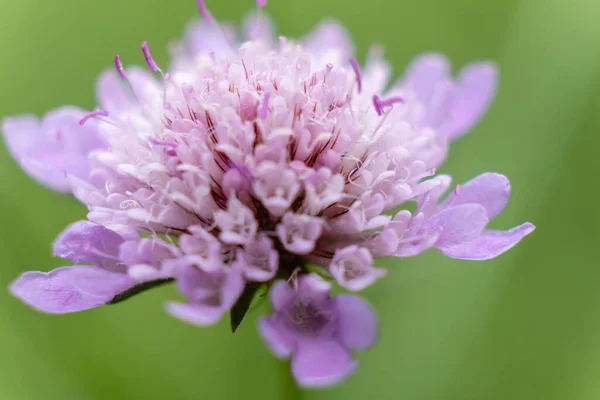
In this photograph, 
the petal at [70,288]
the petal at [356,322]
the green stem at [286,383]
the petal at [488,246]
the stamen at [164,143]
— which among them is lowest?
the green stem at [286,383]

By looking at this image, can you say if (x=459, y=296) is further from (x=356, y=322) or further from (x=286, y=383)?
(x=356, y=322)

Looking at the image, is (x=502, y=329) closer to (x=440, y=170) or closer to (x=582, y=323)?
(x=582, y=323)

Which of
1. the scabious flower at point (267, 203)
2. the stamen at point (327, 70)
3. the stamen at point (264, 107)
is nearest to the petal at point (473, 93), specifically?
the scabious flower at point (267, 203)

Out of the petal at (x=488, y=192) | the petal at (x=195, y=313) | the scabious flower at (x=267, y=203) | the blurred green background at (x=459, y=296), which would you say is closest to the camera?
the petal at (x=195, y=313)

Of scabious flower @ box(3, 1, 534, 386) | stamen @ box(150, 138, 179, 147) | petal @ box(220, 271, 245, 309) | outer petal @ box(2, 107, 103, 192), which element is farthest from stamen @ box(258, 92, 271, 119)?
outer petal @ box(2, 107, 103, 192)

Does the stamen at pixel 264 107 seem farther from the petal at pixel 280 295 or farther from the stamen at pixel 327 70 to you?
the petal at pixel 280 295

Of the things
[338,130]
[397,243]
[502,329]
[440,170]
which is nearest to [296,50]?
[338,130]

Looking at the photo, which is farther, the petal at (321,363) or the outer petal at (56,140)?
the outer petal at (56,140)

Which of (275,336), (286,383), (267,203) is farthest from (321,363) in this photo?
(286,383)
